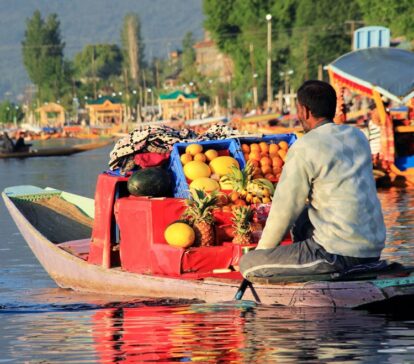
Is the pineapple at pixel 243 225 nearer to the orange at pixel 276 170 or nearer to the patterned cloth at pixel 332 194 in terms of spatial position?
the orange at pixel 276 170

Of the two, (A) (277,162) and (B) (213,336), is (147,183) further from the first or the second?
(B) (213,336)

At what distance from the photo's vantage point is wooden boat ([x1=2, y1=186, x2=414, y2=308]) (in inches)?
414

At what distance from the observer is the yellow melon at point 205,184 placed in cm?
1246

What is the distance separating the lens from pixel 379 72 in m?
32.7

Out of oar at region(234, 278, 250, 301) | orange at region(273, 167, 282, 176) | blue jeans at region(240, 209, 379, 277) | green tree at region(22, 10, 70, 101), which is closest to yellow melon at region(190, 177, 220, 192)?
orange at region(273, 167, 282, 176)

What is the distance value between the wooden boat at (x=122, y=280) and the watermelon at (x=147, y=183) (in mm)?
778

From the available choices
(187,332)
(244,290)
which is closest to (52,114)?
→ (244,290)

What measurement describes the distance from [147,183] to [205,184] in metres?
0.55

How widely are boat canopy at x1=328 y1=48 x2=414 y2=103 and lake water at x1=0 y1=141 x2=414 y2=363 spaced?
19.3m

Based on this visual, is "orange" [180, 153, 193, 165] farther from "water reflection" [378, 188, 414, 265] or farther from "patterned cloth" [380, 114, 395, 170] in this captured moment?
"patterned cloth" [380, 114, 395, 170]

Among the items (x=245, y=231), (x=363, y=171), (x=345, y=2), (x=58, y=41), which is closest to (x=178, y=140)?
(x=245, y=231)

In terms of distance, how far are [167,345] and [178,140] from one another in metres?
3.71

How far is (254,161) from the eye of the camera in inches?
508

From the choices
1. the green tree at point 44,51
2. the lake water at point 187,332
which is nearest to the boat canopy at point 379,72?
the lake water at point 187,332
